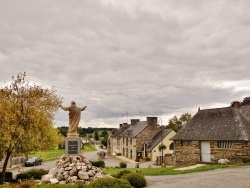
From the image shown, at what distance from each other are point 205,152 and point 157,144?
1996 cm

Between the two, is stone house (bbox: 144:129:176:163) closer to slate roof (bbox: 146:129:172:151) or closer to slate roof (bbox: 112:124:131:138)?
slate roof (bbox: 146:129:172:151)

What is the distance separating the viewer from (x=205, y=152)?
36.6 meters

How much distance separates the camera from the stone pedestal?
22703 millimetres

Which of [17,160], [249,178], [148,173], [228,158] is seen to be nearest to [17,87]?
[148,173]

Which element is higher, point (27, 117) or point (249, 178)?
point (27, 117)

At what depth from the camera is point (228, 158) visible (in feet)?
111

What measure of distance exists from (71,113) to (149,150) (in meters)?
35.2

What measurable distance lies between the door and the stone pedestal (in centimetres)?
1852

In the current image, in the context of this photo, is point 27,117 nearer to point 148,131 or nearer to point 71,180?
point 71,180

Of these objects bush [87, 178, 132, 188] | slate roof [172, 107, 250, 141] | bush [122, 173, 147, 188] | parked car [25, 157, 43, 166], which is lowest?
parked car [25, 157, 43, 166]

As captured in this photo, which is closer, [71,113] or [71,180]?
[71,180]

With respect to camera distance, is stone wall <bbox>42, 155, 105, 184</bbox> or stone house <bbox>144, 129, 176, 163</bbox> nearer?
stone wall <bbox>42, 155, 105, 184</bbox>

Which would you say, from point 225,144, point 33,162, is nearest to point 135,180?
point 225,144

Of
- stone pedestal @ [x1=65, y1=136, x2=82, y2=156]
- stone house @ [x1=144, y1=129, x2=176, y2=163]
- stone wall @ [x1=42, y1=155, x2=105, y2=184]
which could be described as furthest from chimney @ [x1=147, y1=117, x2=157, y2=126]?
stone wall @ [x1=42, y1=155, x2=105, y2=184]
